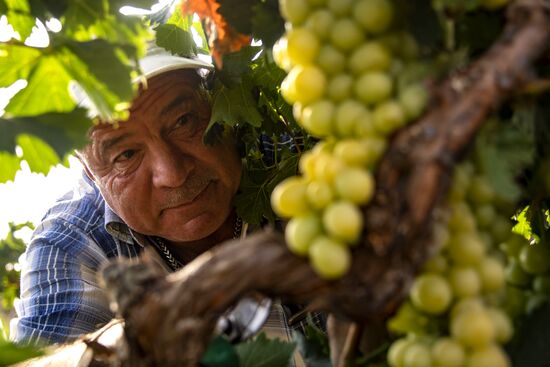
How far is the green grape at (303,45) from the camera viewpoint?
506 millimetres

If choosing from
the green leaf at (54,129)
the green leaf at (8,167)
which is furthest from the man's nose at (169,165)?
the green leaf at (54,129)

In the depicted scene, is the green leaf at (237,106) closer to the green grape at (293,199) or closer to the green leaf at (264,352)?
the green leaf at (264,352)

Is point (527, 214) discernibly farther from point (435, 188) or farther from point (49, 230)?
point (49, 230)

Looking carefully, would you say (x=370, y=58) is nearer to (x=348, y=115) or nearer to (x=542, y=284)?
(x=348, y=115)

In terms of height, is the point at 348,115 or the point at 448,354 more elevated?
the point at 348,115

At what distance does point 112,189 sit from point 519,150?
1356 millimetres

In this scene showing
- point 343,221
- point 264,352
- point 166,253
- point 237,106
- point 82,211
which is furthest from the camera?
point 82,211

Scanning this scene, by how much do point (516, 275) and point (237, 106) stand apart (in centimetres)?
87

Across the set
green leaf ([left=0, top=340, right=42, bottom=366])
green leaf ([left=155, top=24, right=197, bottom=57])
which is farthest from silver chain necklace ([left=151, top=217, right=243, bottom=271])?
green leaf ([left=0, top=340, right=42, bottom=366])

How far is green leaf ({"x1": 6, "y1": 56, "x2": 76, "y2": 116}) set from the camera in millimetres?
847

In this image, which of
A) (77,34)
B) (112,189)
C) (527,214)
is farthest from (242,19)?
(112,189)

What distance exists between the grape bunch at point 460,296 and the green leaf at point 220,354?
6.8 inches

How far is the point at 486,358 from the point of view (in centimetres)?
46

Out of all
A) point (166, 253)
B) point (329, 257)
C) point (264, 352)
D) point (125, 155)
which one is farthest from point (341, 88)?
point (166, 253)
